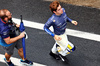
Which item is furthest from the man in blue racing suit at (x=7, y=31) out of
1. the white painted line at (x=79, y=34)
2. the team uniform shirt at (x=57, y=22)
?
the white painted line at (x=79, y=34)

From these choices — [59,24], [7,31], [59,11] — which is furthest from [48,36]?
[7,31]

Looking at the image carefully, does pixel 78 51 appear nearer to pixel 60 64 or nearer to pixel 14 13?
pixel 60 64

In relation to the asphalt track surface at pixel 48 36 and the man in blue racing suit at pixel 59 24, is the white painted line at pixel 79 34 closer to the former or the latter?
the asphalt track surface at pixel 48 36

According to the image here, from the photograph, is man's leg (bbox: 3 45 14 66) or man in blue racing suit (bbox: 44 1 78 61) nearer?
man in blue racing suit (bbox: 44 1 78 61)

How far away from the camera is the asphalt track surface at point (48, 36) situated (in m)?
5.30

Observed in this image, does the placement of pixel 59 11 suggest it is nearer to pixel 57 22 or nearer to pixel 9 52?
pixel 57 22

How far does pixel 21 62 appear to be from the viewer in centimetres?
510

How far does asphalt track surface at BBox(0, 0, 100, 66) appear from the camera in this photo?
5296 millimetres

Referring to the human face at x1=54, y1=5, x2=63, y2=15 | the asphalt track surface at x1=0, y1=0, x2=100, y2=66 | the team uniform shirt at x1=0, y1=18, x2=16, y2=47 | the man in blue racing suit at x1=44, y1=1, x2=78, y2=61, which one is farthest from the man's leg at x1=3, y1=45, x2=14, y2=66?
the human face at x1=54, y1=5, x2=63, y2=15

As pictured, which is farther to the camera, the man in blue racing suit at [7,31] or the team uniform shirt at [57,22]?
the team uniform shirt at [57,22]

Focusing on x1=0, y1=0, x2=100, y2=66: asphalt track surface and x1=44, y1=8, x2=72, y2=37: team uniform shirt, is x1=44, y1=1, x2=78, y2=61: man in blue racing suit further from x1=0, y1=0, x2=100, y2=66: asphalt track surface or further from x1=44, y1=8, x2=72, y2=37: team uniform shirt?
x1=0, y1=0, x2=100, y2=66: asphalt track surface

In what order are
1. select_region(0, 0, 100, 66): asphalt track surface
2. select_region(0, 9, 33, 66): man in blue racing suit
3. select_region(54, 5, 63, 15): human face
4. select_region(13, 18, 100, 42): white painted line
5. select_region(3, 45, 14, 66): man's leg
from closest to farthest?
1. select_region(0, 9, 33, 66): man in blue racing suit
2. select_region(54, 5, 63, 15): human face
3. select_region(3, 45, 14, 66): man's leg
4. select_region(0, 0, 100, 66): asphalt track surface
5. select_region(13, 18, 100, 42): white painted line

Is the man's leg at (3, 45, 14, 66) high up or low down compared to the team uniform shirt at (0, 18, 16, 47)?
down

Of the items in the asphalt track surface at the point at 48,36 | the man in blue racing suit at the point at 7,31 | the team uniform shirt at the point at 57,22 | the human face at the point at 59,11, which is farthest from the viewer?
the asphalt track surface at the point at 48,36
